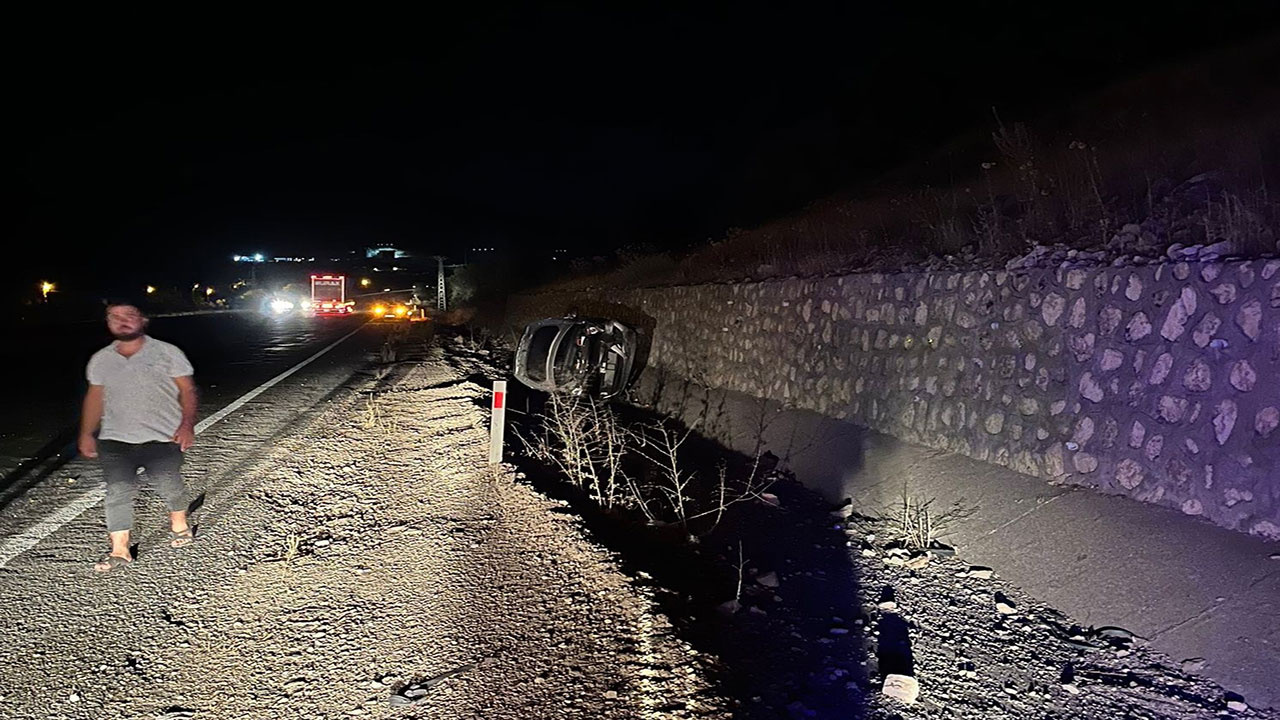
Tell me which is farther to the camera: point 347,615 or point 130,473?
point 130,473

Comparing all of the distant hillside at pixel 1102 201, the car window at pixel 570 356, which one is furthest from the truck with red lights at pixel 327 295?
the car window at pixel 570 356

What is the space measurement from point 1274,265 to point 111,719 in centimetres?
690

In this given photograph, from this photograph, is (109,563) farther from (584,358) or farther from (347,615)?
(584,358)

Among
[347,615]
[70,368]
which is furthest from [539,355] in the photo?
[347,615]

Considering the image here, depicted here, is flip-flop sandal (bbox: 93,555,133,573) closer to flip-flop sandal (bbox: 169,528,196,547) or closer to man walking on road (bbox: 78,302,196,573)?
man walking on road (bbox: 78,302,196,573)

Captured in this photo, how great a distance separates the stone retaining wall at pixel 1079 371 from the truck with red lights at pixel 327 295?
46378 millimetres

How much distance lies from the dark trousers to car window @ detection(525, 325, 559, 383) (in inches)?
272

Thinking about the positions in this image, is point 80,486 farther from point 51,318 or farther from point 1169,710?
point 51,318

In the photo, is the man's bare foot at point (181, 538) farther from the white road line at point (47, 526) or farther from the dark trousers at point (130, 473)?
the white road line at point (47, 526)

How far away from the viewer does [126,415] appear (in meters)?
4.86

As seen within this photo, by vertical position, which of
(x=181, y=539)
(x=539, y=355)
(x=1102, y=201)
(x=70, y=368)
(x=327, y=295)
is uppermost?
(x=1102, y=201)

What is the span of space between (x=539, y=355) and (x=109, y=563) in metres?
11.7

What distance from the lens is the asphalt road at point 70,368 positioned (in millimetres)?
8781

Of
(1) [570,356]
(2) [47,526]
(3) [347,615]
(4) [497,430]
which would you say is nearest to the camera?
(3) [347,615]
